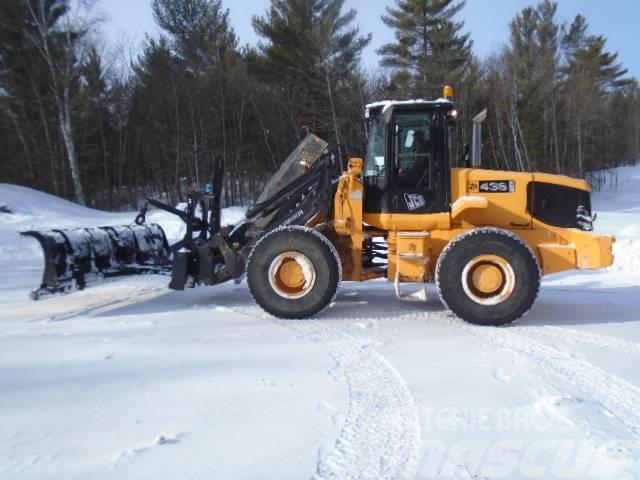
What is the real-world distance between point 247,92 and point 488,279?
22.6m

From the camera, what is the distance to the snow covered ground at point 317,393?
2539 mm

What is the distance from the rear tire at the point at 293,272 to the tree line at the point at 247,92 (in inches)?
642

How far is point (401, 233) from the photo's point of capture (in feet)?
18.3

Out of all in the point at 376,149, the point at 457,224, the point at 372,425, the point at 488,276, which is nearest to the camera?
the point at 372,425

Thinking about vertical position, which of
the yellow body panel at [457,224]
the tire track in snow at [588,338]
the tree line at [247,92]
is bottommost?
the tire track in snow at [588,338]

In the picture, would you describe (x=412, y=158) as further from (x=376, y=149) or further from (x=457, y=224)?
(x=457, y=224)

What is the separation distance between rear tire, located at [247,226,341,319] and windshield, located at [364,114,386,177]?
3.39ft

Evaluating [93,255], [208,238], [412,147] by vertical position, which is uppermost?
[412,147]

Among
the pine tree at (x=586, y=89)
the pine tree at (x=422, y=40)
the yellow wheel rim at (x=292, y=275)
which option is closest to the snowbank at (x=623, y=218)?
the pine tree at (x=586, y=89)

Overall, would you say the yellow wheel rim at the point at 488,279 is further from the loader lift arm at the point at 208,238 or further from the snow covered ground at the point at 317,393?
the loader lift arm at the point at 208,238

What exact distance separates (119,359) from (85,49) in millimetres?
22059

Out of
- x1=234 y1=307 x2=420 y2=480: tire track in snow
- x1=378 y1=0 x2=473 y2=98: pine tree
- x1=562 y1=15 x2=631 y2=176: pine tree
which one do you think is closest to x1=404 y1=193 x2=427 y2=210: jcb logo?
x1=234 y1=307 x2=420 y2=480: tire track in snow

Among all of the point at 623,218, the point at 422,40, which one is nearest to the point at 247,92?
the point at 422,40

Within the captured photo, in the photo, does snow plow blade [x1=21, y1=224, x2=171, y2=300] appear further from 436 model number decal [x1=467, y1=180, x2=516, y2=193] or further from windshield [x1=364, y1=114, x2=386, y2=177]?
436 model number decal [x1=467, y1=180, x2=516, y2=193]
